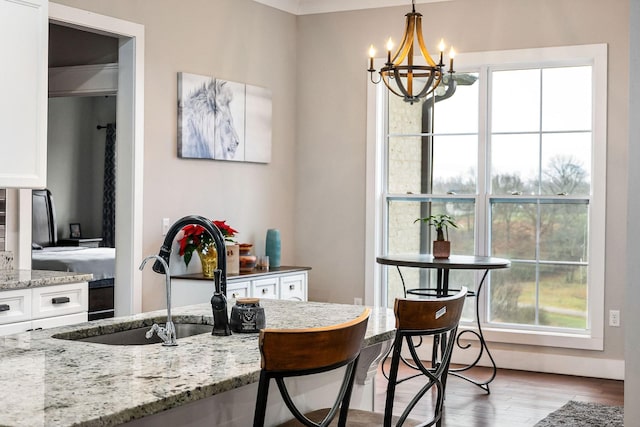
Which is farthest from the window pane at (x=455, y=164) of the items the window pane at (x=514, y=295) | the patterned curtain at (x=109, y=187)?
the patterned curtain at (x=109, y=187)

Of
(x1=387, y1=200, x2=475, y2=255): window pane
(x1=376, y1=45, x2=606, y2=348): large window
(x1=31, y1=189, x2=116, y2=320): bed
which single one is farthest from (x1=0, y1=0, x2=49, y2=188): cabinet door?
(x1=387, y1=200, x2=475, y2=255): window pane

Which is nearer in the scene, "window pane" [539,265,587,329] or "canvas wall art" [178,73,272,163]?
"canvas wall art" [178,73,272,163]

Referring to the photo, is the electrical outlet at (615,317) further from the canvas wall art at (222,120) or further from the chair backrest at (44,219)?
the chair backrest at (44,219)

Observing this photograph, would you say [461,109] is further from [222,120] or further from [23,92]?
[23,92]

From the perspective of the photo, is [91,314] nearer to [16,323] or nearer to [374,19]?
[16,323]

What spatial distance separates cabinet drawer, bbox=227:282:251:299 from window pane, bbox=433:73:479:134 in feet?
6.46

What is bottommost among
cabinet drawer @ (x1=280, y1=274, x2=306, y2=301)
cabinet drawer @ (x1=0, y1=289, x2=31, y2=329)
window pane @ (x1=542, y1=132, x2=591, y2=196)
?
cabinet drawer @ (x1=280, y1=274, x2=306, y2=301)

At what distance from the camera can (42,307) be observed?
396 cm

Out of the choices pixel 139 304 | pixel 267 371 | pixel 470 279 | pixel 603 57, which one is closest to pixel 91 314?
pixel 139 304

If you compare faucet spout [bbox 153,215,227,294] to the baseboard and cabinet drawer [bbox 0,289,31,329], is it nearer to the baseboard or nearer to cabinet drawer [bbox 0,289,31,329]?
cabinet drawer [bbox 0,289,31,329]

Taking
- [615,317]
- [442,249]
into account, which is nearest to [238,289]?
[442,249]

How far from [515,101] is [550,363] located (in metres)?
1.93

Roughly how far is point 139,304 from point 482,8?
3268mm

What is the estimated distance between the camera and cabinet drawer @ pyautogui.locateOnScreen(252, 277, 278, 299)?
5.67m
